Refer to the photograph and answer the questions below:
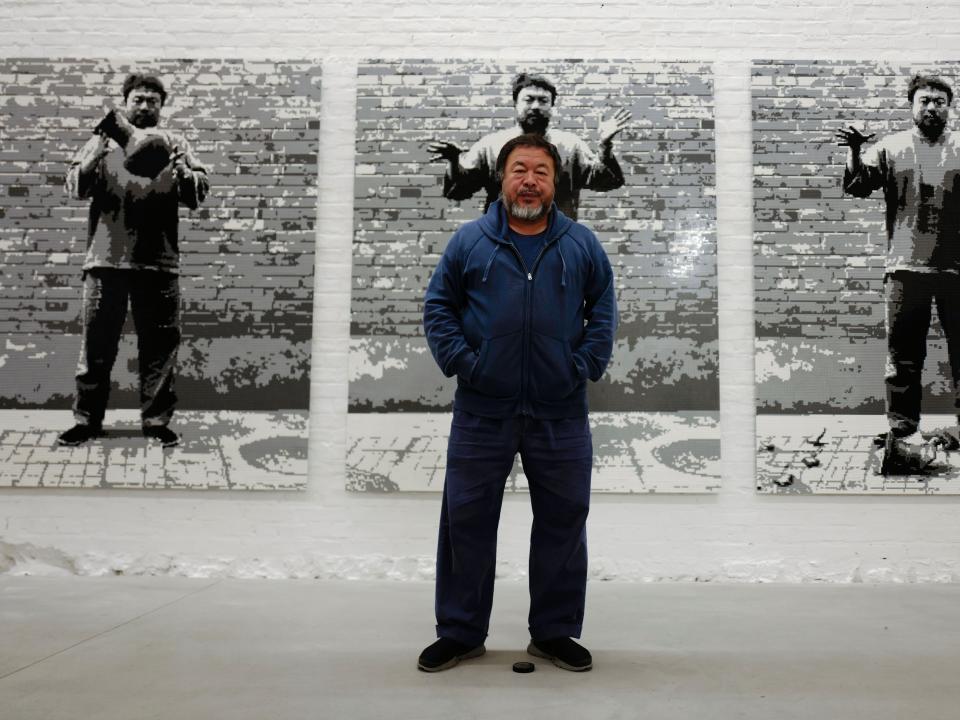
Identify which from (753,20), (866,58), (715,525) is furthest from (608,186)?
(715,525)

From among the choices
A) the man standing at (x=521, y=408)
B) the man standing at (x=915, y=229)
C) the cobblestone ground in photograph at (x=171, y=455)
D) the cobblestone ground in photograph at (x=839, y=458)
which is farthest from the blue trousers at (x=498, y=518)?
the man standing at (x=915, y=229)

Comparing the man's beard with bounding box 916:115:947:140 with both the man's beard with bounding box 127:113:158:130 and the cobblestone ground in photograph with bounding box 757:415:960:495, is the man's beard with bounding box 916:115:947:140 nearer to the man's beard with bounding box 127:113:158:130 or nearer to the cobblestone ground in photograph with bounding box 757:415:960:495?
the cobblestone ground in photograph with bounding box 757:415:960:495

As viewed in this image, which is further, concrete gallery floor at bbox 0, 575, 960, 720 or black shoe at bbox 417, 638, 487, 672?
black shoe at bbox 417, 638, 487, 672

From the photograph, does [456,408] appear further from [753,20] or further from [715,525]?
[753,20]

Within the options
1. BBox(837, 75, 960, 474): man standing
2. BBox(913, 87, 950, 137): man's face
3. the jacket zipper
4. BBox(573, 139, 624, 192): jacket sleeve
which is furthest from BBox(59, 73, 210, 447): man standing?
BBox(913, 87, 950, 137): man's face

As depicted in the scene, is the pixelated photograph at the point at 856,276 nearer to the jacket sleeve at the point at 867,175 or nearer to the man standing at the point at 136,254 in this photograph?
the jacket sleeve at the point at 867,175

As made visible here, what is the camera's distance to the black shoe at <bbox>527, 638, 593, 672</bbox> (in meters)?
1.75

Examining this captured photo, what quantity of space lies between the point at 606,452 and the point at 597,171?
4.08 ft

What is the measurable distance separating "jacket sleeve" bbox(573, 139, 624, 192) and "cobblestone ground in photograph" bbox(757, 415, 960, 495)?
4.06ft

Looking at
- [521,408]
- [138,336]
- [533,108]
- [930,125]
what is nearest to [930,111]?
[930,125]

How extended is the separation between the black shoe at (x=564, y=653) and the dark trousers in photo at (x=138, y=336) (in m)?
2.02

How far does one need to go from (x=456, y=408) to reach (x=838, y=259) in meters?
A: 2.12

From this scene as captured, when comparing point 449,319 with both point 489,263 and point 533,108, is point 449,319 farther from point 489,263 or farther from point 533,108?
point 533,108

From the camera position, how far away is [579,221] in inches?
123
